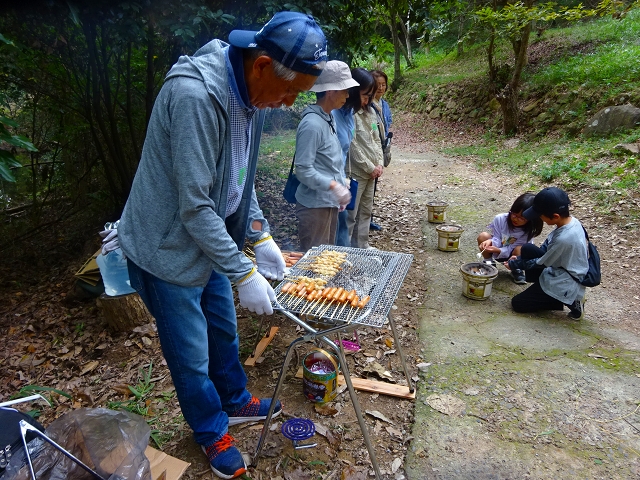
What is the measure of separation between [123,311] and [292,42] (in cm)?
365

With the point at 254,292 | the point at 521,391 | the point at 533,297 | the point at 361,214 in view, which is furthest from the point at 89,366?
the point at 533,297

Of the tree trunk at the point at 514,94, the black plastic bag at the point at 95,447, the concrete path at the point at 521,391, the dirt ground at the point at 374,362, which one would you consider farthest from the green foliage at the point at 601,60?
the black plastic bag at the point at 95,447

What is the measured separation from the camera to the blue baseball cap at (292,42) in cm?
171

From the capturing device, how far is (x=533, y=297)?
4387 mm

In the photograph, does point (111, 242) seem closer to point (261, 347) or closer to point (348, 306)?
point (348, 306)

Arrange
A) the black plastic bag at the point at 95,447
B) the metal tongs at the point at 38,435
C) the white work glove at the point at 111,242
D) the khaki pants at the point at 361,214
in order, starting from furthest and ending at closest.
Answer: the khaki pants at the point at 361,214 → the white work glove at the point at 111,242 → the black plastic bag at the point at 95,447 → the metal tongs at the point at 38,435

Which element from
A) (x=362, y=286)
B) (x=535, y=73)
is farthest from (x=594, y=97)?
(x=362, y=286)

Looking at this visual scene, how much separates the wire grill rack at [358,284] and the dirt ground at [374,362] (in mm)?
931

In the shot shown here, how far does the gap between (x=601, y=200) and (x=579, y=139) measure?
358 centimetres

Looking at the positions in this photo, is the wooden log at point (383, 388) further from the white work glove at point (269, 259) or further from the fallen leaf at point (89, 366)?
the fallen leaf at point (89, 366)

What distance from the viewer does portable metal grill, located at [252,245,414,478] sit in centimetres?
231

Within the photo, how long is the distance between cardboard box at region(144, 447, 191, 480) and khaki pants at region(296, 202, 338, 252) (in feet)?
7.46

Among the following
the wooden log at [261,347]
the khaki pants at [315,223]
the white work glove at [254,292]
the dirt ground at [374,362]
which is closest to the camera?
the white work glove at [254,292]

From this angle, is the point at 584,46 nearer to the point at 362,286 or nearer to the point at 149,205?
the point at 362,286
